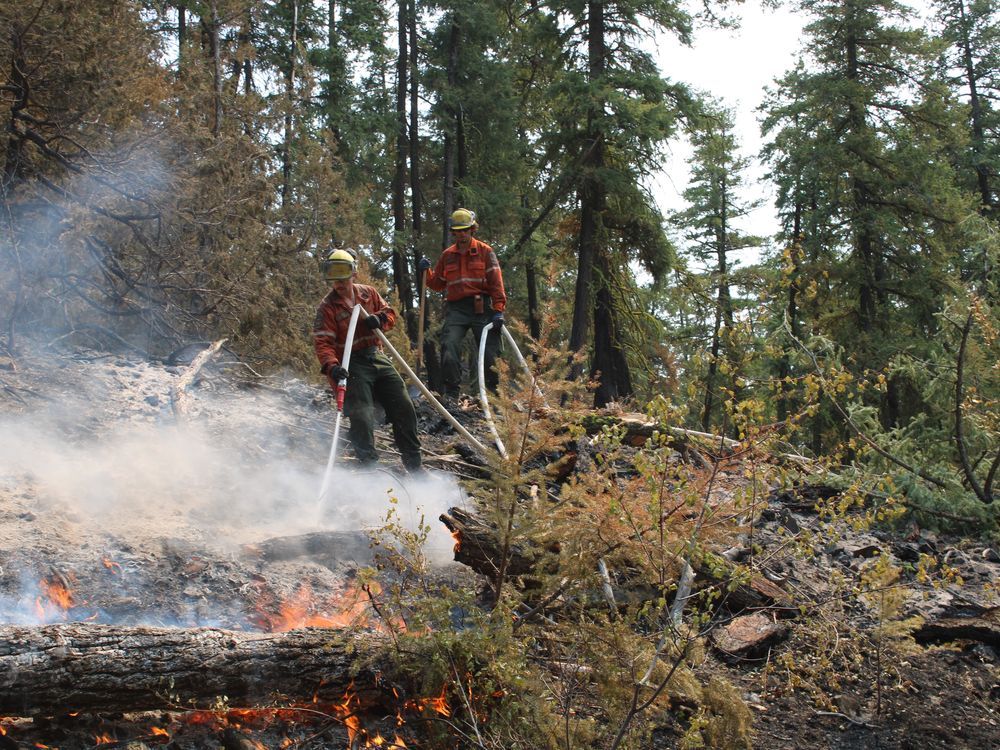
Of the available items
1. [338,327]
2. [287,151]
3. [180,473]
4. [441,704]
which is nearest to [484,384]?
[338,327]

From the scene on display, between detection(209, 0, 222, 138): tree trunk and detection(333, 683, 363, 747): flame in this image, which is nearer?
detection(333, 683, 363, 747): flame

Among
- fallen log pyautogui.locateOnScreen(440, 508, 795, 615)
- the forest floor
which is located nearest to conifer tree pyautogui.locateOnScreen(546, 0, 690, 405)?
the forest floor

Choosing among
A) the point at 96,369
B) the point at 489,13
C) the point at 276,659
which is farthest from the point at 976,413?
the point at 489,13

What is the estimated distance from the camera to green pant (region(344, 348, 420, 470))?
25.0 feet

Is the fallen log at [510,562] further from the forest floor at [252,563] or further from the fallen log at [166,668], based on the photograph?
the fallen log at [166,668]

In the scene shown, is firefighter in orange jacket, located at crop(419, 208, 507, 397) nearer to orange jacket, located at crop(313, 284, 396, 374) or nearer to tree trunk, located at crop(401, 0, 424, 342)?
orange jacket, located at crop(313, 284, 396, 374)

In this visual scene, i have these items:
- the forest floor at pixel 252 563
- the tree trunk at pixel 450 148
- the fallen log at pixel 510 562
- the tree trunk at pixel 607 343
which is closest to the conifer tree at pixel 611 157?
the tree trunk at pixel 607 343

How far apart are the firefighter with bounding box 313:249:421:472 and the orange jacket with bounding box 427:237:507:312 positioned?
1.71 meters

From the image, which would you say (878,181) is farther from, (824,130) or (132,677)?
(132,677)

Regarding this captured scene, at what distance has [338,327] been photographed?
7625 millimetres

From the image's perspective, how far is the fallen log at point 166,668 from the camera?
133 inches

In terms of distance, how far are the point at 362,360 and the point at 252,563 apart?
2446mm

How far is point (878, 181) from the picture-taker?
18734mm

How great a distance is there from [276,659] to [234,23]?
50.3 ft
